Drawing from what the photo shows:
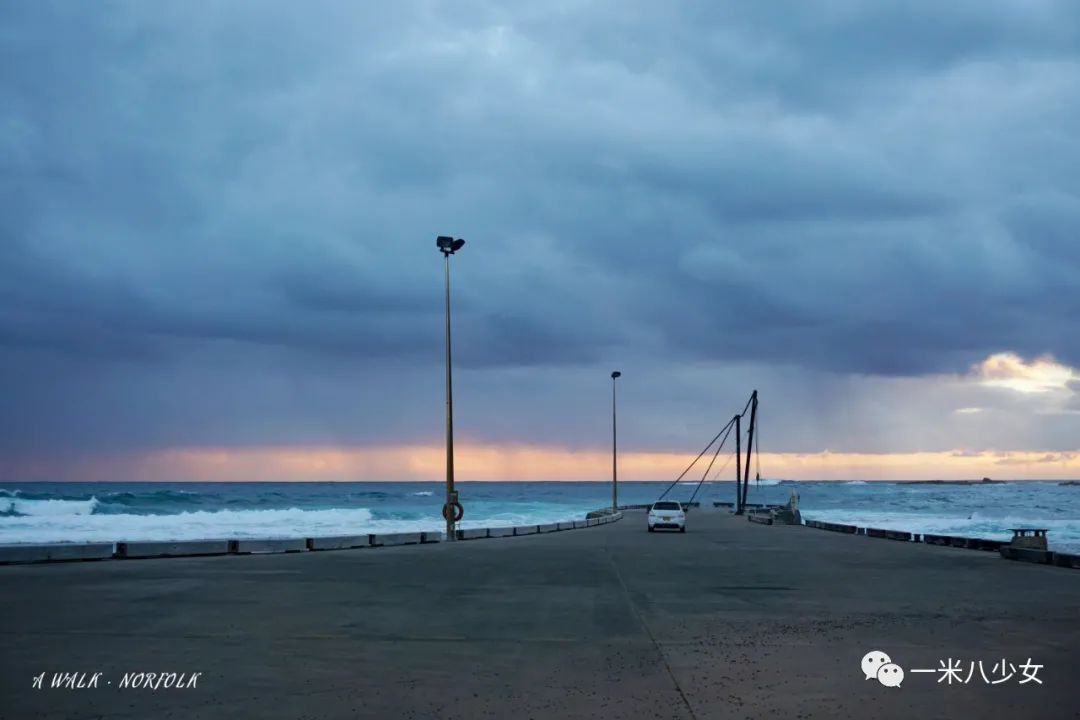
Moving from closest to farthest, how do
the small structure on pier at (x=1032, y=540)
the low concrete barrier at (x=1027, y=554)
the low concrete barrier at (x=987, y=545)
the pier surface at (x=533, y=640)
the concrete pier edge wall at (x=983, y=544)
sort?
the pier surface at (x=533, y=640)
the concrete pier edge wall at (x=983, y=544)
the low concrete barrier at (x=1027, y=554)
the small structure on pier at (x=1032, y=540)
the low concrete barrier at (x=987, y=545)

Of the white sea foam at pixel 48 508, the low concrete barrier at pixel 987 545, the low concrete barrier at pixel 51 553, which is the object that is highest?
the low concrete barrier at pixel 51 553

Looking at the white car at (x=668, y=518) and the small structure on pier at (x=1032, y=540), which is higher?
the small structure on pier at (x=1032, y=540)

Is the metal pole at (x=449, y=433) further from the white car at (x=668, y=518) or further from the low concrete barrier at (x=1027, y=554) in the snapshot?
the low concrete barrier at (x=1027, y=554)

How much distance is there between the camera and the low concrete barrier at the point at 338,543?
30281mm

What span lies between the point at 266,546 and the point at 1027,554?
2269cm

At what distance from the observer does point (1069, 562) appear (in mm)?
23625

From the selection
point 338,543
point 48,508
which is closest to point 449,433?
point 338,543

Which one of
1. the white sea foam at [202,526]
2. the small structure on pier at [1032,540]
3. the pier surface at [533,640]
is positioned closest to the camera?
the pier surface at [533,640]

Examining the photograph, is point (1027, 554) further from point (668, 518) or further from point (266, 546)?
point (266, 546)

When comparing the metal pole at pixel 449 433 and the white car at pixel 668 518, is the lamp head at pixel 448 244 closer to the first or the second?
the metal pole at pixel 449 433

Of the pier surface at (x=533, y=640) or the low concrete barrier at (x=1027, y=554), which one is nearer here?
the pier surface at (x=533, y=640)

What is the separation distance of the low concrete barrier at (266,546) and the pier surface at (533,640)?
601 cm

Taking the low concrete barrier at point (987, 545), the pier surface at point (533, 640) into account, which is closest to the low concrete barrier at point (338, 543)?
the pier surface at point (533, 640)

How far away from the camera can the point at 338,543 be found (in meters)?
31.2
